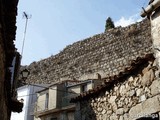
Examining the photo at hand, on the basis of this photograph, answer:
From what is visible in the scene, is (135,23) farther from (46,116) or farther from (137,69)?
(137,69)

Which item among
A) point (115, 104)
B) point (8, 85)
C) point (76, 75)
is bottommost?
point (115, 104)

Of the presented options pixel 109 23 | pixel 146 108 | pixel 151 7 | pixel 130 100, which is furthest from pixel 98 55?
pixel 146 108

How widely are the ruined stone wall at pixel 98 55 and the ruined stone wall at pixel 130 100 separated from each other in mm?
10874

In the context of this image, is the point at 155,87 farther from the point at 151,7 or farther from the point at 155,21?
the point at 151,7

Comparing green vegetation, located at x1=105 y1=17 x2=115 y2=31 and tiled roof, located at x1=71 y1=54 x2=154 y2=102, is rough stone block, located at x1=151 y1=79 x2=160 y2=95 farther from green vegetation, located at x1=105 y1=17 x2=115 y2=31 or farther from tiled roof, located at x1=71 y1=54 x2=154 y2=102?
green vegetation, located at x1=105 y1=17 x2=115 y2=31

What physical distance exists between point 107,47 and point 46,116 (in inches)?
254

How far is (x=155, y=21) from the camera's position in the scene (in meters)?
6.40

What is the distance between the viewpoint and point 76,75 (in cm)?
2292

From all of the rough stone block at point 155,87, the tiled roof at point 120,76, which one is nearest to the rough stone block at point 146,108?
the rough stone block at point 155,87

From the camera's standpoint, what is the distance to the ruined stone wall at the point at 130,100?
6098mm

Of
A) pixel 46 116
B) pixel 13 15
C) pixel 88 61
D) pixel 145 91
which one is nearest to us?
pixel 13 15

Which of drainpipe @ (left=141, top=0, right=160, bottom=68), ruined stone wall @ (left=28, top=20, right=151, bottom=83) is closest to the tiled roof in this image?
drainpipe @ (left=141, top=0, right=160, bottom=68)

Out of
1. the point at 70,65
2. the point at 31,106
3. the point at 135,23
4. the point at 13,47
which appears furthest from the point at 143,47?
the point at 13,47

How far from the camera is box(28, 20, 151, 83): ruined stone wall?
20047 millimetres
